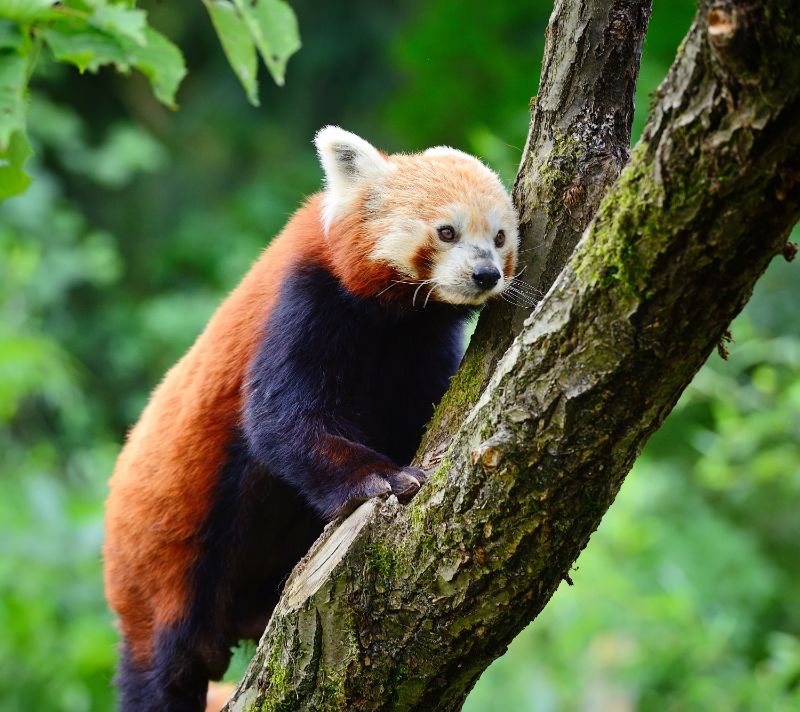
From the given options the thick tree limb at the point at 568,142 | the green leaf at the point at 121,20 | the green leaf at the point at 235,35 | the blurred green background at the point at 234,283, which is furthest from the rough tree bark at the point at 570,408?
the blurred green background at the point at 234,283

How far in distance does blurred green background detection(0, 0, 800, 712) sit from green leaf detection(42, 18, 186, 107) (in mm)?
1440

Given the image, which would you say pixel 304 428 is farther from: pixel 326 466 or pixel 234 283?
pixel 234 283

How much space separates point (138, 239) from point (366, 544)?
9220mm

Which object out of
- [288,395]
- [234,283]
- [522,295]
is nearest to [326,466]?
[288,395]

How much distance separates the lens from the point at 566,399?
1757mm

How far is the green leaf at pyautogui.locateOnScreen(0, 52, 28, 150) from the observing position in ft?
5.78

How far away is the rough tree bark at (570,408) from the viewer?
1.45 metres

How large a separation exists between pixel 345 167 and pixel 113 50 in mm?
1073

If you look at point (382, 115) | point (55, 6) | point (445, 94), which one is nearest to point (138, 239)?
point (382, 115)

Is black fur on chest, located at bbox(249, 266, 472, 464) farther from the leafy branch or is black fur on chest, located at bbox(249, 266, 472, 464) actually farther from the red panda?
the leafy branch

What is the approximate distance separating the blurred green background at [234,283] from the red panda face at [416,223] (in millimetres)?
1268

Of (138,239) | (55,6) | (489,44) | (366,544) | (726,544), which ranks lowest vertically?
(138,239)

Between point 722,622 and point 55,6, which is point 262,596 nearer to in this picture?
point 55,6

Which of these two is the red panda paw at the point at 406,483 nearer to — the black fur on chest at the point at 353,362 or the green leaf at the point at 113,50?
the black fur on chest at the point at 353,362
